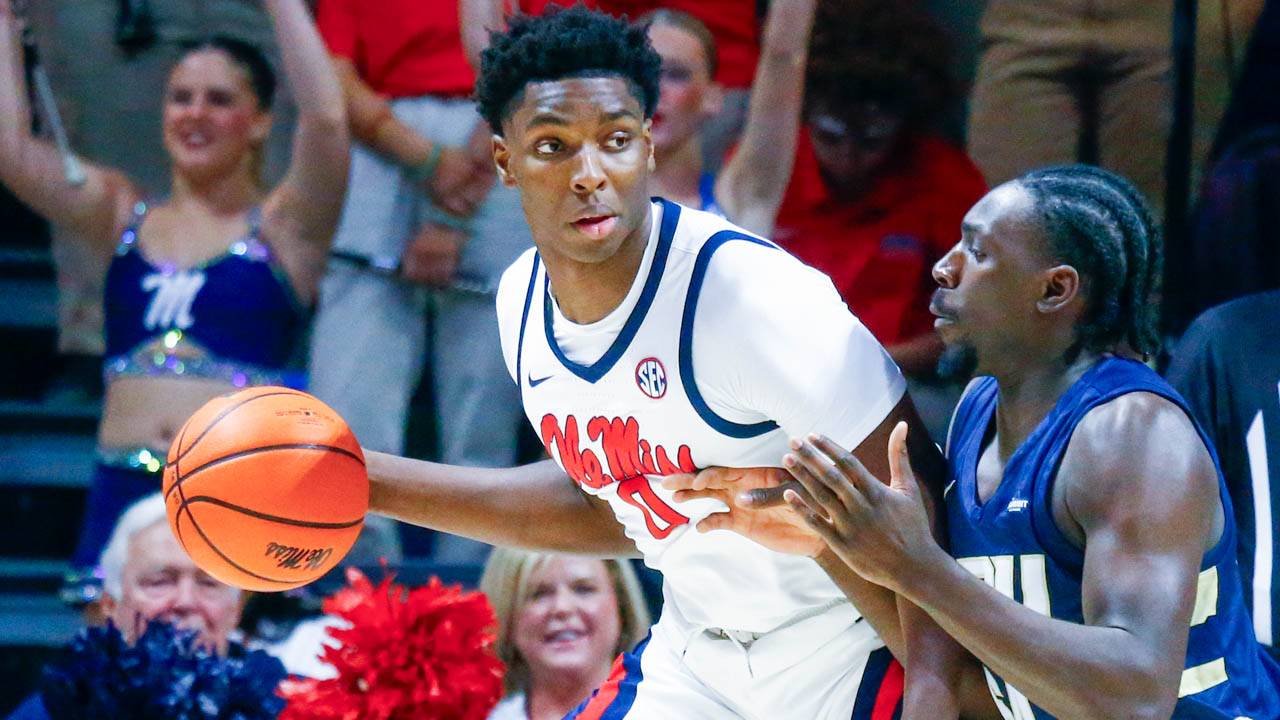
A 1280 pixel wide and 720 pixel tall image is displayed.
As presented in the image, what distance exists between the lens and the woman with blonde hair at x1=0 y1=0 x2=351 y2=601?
425 cm

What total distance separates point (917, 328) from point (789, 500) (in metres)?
2.12

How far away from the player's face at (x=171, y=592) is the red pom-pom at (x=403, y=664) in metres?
0.82

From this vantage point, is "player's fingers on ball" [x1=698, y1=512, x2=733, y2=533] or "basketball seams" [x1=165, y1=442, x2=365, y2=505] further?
"basketball seams" [x1=165, y1=442, x2=365, y2=505]

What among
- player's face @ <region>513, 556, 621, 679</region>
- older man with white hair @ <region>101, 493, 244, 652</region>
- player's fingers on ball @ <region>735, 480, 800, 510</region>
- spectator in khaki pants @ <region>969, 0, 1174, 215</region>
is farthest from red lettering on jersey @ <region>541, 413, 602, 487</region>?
spectator in khaki pants @ <region>969, 0, 1174, 215</region>

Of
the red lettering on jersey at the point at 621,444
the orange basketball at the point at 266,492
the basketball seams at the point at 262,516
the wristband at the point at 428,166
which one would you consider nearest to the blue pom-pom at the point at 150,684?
the orange basketball at the point at 266,492

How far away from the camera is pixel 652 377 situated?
8.02 feet

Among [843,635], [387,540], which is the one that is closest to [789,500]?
[843,635]

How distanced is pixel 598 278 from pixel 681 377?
245 millimetres

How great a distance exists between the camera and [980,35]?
417 cm

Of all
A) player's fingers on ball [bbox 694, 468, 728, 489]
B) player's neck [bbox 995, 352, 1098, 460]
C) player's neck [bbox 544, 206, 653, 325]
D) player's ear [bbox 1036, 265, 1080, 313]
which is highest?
player's ear [bbox 1036, 265, 1080, 313]

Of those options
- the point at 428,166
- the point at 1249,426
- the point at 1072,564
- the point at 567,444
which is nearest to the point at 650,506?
the point at 567,444

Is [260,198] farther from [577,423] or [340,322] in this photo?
[577,423]

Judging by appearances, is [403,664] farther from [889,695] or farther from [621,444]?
[889,695]

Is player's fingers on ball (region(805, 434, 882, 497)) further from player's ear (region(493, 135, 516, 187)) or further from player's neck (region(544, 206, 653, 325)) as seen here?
player's ear (region(493, 135, 516, 187))
